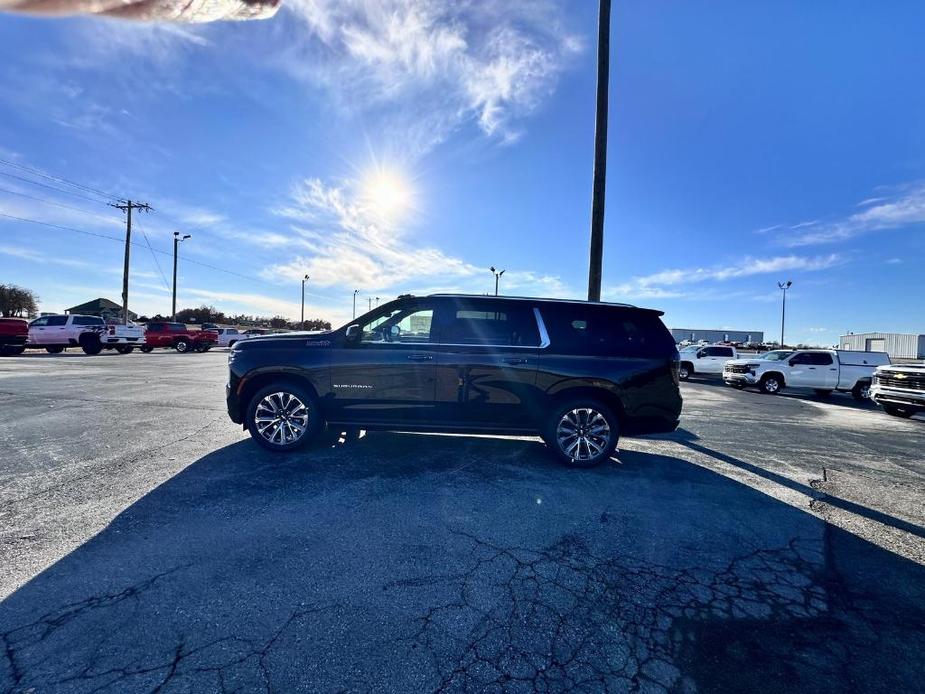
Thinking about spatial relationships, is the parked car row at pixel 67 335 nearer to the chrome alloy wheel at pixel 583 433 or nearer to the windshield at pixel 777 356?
the chrome alloy wheel at pixel 583 433

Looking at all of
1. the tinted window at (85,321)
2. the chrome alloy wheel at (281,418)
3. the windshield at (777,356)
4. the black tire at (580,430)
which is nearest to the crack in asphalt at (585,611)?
the black tire at (580,430)

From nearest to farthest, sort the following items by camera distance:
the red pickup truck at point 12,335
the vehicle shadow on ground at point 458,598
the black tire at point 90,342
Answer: the vehicle shadow on ground at point 458,598 → the red pickup truck at point 12,335 → the black tire at point 90,342

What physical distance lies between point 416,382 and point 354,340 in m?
0.98

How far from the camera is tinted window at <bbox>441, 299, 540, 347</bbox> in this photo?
520 cm

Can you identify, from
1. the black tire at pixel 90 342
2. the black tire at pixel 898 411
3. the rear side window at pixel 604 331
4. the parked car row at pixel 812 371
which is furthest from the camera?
the black tire at pixel 90 342

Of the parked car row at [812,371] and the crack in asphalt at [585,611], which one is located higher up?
the parked car row at [812,371]

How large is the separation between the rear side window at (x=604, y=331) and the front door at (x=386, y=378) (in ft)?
5.27

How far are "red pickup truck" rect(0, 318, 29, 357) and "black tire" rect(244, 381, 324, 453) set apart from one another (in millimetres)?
24819

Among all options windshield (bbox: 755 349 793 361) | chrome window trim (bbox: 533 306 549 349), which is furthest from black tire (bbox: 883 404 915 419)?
chrome window trim (bbox: 533 306 549 349)

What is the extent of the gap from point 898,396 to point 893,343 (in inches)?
2609

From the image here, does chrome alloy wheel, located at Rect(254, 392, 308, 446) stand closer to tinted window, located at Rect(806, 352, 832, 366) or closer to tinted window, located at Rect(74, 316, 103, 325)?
tinted window, located at Rect(806, 352, 832, 366)

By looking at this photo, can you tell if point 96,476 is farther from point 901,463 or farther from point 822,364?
point 822,364

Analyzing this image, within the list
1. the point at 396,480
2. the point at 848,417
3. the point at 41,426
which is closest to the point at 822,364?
the point at 848,417

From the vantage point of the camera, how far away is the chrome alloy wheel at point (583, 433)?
16.7 feet
